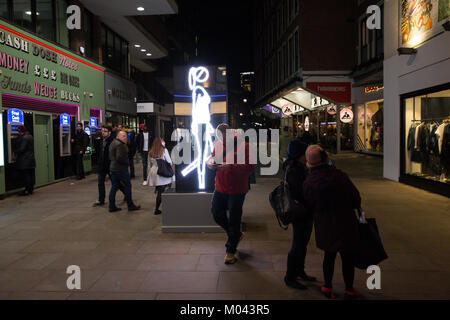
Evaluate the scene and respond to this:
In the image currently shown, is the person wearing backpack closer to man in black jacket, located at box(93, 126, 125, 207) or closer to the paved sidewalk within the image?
the paved sidewalk

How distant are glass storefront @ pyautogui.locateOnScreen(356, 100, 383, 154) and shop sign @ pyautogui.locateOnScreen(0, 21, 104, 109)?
45.1 feet

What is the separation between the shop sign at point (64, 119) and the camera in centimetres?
1345

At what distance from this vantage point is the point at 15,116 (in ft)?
35.0

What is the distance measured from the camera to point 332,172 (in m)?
3.82

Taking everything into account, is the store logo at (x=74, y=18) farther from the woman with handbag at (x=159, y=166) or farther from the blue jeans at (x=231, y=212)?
the blue jeans at (x=231, y=212)

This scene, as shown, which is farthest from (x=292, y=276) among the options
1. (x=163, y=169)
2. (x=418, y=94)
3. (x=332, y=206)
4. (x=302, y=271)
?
(x=418, y=94)

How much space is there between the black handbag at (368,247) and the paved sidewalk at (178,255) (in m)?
0.46

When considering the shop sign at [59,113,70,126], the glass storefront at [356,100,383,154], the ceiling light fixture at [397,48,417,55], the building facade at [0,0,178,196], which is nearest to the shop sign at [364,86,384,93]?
the glass storefront at [356,100,383,154]

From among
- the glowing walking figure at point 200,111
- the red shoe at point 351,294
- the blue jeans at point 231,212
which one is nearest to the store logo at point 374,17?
the glowing walking figure at point 200,111

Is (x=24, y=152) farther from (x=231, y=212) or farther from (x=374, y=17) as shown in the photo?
(x=374, y=17)

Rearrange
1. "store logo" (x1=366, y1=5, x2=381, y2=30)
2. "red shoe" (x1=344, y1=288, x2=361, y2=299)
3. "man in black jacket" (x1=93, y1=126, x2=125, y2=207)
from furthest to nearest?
1. "store logo" (x1=366, y1=5, x2=381, y2=30)
2. "man in black jacket" (x1=93, y1=126, x2=125, y2=207)
3. "red shoe" (x1=344, y1=288, x2=361, y2=299)

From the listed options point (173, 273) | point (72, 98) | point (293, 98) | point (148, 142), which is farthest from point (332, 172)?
point (293, 98)

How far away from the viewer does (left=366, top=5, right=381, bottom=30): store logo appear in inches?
727
